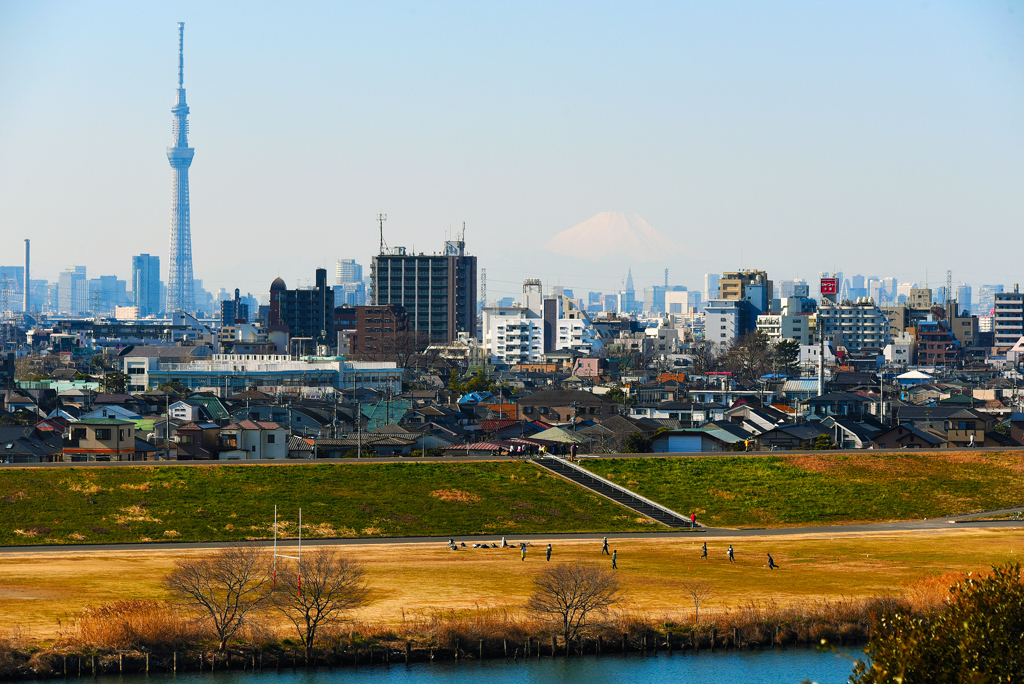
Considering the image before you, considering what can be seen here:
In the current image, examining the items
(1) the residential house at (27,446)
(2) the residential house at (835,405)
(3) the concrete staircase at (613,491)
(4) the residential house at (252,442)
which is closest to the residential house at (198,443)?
(4) the residential house at (252,442)

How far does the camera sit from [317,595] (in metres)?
32.1

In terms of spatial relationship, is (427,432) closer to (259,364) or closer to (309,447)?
(309,447)

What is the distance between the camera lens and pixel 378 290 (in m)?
190

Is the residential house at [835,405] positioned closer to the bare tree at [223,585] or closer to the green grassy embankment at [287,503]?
the green grassy embankment at [287,503]

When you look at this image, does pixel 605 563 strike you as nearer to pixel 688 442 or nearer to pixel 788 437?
pixel 688 442

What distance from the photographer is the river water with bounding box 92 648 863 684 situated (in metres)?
30.9

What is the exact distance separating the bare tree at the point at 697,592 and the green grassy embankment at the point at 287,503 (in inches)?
455

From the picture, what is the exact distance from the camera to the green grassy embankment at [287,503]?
47.2m

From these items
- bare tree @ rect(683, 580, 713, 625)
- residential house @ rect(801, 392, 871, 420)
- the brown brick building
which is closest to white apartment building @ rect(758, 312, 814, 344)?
the brown brick building

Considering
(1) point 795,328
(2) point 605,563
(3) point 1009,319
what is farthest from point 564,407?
(3) point 1009,319

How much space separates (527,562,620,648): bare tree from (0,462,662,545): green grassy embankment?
49.5 feet

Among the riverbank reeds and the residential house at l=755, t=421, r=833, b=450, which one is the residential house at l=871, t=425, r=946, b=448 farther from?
the riverbank reeds

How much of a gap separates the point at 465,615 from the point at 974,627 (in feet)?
53.6

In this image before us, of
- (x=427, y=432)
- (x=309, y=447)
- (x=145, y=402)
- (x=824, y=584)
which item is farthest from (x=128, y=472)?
(x=145, y=402)
